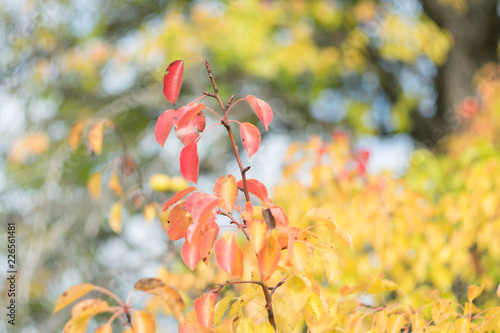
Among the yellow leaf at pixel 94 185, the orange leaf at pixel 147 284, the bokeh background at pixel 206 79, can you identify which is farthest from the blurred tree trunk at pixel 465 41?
the orange leaf at pixel 147 284

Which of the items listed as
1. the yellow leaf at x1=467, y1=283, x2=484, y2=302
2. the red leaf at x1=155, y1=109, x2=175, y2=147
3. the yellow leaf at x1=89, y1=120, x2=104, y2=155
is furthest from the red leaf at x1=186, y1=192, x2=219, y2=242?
the yellow leaf at x1=89, y1=120, x2=104, y2=155

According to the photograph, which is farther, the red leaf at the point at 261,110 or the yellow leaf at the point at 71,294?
the red leaf at the point at 261,110

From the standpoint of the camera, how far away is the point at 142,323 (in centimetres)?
55

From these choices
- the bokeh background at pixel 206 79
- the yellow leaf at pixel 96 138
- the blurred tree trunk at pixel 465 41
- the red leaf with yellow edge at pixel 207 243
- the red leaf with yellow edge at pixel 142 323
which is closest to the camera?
the red leaf with yellow edge at pixel 142 323

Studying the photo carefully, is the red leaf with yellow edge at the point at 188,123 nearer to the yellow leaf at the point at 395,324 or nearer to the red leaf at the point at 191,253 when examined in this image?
the red leaf at the point at 191,253

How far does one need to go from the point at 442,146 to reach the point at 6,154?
303cm

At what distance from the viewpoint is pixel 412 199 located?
68.3 inches

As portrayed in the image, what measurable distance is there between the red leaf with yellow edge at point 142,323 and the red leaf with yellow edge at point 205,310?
79 mm

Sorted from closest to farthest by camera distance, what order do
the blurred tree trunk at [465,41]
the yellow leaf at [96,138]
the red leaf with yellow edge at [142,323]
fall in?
the red leaf with yellow edge at [142,323] → the yellow leaf at [96,138] → the blurred tree trunk at [465,41]

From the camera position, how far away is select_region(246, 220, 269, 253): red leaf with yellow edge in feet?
1.93

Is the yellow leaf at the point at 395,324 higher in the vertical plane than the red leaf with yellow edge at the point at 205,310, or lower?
lower

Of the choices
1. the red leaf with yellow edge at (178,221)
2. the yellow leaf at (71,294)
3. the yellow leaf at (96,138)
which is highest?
the red leaf with yellow edge at (178,221)

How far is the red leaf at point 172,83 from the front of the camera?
673 millimetres

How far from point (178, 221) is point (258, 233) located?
6.7 inches
